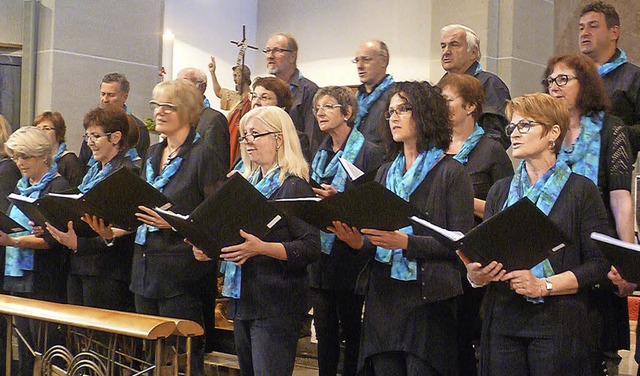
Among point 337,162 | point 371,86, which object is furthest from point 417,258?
point 371,86

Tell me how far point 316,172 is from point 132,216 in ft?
3.13

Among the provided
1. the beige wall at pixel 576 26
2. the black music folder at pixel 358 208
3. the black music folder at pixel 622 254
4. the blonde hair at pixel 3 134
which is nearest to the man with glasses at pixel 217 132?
the blonde hair at pixel 3 134

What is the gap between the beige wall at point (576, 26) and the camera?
7438 millimetres

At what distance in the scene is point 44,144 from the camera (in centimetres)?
495

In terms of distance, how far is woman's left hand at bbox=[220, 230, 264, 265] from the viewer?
3.53 meters

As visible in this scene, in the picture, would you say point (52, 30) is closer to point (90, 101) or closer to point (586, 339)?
point (90, 101)

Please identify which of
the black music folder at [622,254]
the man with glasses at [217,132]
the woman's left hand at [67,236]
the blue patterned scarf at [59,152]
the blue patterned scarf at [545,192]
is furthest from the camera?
the blue patterned scarf at [59,152]

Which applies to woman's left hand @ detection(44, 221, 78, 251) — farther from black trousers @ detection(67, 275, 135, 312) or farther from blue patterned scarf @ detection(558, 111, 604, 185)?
blue patterned scarf @ detection(558, 111, 604, 185)

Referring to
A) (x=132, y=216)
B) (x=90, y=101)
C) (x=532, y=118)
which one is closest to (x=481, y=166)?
(x=532, y=118)

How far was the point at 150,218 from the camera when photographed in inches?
154

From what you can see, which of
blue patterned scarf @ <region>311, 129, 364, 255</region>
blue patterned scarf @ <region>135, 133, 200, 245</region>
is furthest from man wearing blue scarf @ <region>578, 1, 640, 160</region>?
blue patterned scarf @ <region>135, 133, 200, 245</region>

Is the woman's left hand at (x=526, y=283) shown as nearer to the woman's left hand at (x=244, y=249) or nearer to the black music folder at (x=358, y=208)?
the black music folder at (x=358, y=208)

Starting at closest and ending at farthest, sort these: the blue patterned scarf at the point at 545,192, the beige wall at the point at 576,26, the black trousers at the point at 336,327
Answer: the blue patterned scarf at the point at 545,192, the black trousers at the point at 336,327, the beige wall at the point at 576,26

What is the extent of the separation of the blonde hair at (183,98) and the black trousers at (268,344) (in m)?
1.08
